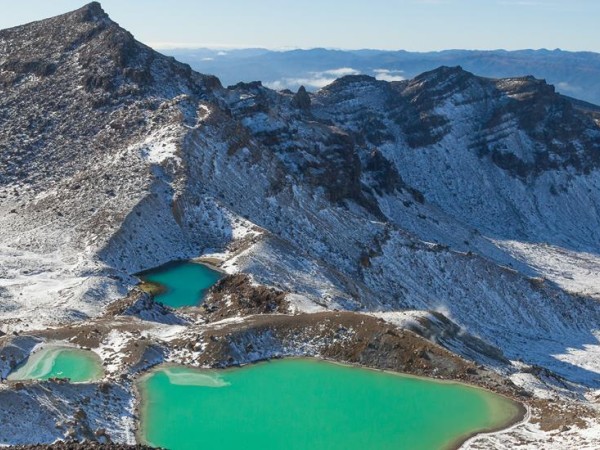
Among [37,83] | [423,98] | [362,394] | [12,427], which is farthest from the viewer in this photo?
[423,98]

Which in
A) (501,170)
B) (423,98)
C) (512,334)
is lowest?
(512,334)

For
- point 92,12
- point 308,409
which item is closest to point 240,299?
point 308,409

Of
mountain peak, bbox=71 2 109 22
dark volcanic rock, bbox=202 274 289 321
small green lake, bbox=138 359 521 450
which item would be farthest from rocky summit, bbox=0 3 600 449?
small green lake, bbox=138 359 521 450

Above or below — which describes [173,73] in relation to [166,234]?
above

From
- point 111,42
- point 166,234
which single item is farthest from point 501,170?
point 166,234

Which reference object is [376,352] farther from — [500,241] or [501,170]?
[501,170]

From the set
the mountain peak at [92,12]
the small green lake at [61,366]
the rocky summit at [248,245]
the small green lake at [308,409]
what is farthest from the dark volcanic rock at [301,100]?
the small green lake at [308,409]

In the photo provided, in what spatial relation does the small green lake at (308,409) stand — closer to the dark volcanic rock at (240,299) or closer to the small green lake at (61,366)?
the small green lake at (61,366)
